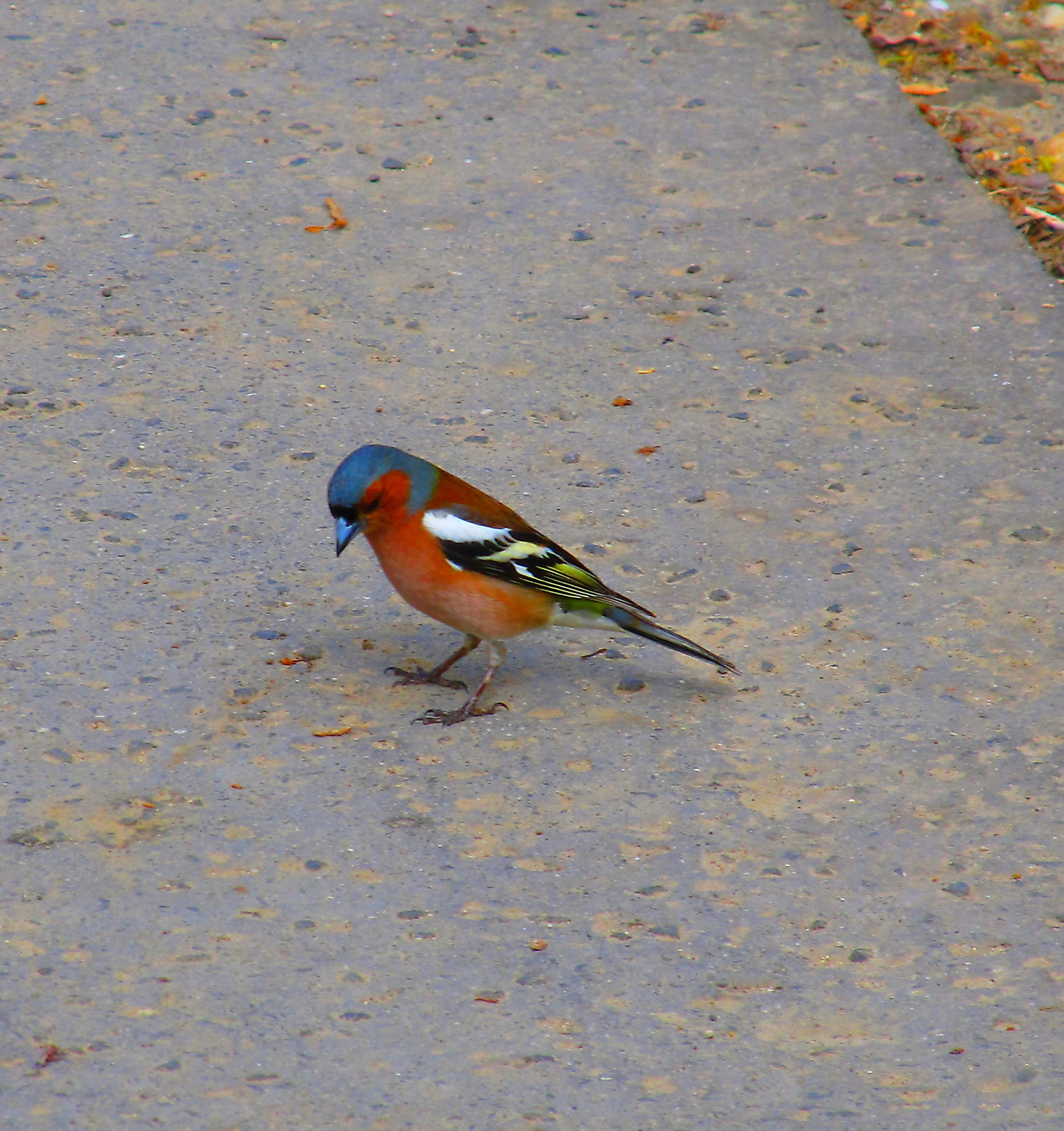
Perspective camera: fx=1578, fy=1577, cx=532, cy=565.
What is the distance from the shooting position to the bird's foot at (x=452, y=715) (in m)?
4.56

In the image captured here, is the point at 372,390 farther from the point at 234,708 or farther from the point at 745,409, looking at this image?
the point at 234,708

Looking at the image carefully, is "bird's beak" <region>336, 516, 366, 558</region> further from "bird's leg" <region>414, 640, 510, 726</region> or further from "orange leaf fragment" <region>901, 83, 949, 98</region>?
"orange leaf fragment" <region>901, 83, 949, 98</region>

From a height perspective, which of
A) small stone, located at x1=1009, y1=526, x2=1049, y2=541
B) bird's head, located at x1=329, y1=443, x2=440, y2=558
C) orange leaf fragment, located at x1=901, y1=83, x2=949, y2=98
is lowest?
small stone, located at x1=1009, y1=526, x2=1049, y2=541

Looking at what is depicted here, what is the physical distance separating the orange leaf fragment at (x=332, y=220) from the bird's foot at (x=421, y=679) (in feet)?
8.93

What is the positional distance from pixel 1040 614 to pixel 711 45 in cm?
433

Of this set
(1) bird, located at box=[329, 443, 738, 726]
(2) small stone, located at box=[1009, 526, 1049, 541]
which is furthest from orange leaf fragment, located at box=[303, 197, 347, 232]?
(2) small stone, located at box=[1009, 526, 1049, 541]

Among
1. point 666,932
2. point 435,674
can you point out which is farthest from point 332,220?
point 666,932

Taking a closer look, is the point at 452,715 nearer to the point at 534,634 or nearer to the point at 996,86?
the point at 534,634

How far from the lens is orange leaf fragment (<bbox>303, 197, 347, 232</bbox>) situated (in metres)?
6.83

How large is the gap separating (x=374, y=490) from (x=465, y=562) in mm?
334

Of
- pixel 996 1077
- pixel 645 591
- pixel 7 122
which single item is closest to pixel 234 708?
pixel 645 591

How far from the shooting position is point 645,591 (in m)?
5.11

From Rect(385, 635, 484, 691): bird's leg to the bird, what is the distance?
11mm

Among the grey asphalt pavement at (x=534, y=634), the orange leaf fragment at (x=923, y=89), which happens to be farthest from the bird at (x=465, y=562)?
the orange leaf fragment at (x=923, y=89)
